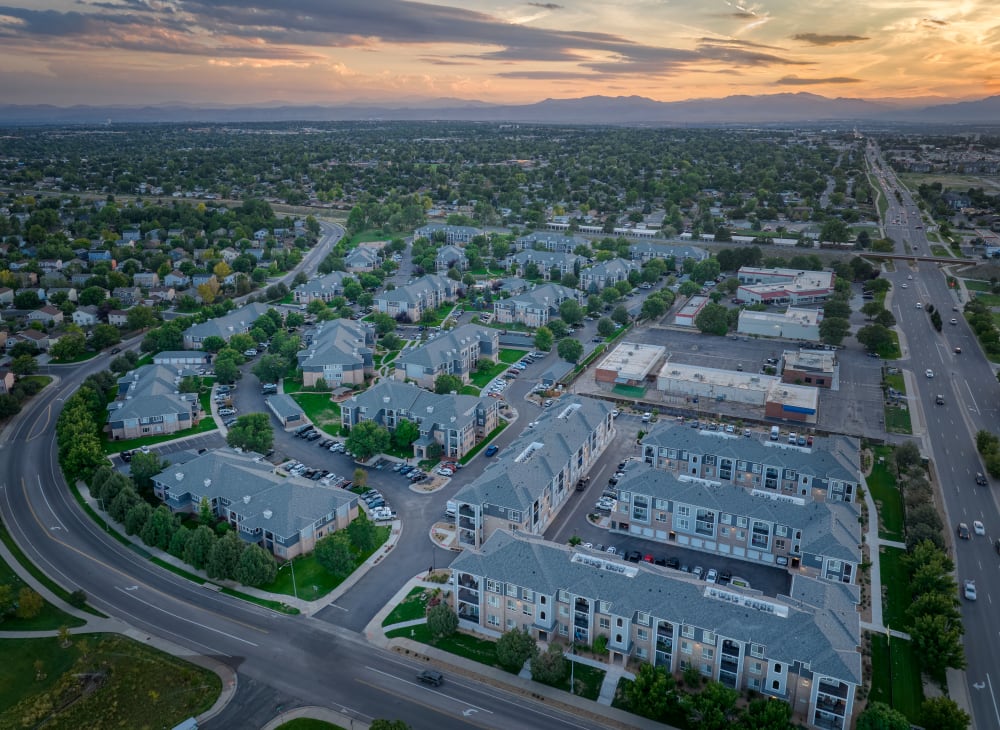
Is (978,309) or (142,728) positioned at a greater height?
(978,309)

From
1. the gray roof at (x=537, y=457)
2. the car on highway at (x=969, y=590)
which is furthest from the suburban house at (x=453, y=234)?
the car on highway at (x=969, y=590)

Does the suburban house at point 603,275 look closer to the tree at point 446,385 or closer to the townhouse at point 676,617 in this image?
the tree at point 446,385

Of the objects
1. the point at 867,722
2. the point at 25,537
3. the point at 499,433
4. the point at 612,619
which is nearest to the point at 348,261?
the point at 499,433

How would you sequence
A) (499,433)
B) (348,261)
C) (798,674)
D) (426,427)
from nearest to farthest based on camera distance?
(798,674) → (426,427) → (499,433) → (348,261)

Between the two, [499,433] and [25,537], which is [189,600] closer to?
[25,537]

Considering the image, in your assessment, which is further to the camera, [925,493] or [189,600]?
[925,493]

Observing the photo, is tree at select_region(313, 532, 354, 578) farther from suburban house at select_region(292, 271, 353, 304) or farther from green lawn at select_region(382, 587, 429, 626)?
suburban house at select_region(292, 271, 353, 304)
